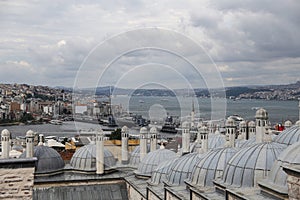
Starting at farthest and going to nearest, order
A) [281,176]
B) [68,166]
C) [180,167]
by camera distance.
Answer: [68,166]
[180,167]
[281,176]

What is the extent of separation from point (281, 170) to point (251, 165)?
5.12ft

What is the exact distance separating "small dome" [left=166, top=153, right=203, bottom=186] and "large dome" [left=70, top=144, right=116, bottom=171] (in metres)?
5.79

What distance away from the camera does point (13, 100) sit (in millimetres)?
55500

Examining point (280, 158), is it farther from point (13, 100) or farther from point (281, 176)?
point (13, 100)

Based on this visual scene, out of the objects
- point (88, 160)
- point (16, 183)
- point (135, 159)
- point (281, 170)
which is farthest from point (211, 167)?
point (88, 160)

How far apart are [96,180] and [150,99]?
5.64 metres

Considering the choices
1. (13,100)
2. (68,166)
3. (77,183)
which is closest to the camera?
(77,183)

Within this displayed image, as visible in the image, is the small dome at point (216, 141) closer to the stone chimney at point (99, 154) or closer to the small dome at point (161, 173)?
the small dome at point (161, 173)

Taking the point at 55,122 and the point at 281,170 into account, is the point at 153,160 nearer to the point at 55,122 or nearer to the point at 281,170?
the point at 281,170

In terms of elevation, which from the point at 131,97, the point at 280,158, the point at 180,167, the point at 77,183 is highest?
the point at 131,97

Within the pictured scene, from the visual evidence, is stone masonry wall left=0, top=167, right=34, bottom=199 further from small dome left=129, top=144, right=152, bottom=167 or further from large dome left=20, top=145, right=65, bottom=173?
small dome left=129, top=144, right=152, bottom=167

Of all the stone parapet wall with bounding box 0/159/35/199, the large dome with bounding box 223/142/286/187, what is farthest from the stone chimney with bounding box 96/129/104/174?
the stone parapet wall with bounding box 0/159/35/199

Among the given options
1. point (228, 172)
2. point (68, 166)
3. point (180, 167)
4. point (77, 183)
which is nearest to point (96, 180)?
point (77, 183)

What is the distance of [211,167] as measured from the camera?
975 centimetres
